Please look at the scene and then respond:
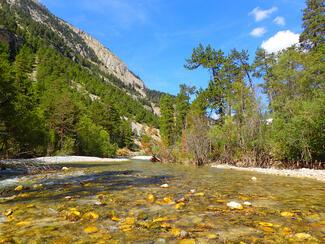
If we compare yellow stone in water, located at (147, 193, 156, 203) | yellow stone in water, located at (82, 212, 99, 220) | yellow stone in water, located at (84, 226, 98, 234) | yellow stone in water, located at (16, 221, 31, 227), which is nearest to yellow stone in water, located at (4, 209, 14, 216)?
yellow stone in water, located at (16, 221, 31, 227)

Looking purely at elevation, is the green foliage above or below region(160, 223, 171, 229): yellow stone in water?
above

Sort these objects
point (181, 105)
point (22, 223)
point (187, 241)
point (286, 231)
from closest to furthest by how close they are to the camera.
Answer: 1. point (187, 241)
2. point (286, 231)
3. point (22, 223)
4. point (181, 105)

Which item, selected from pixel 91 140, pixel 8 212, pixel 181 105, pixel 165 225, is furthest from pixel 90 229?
pixel 181 105

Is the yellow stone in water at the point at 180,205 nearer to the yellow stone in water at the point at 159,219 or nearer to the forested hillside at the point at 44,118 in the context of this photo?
the yellow stone in water at the point at 159,219

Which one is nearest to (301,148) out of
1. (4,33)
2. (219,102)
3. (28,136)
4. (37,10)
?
(219,102)

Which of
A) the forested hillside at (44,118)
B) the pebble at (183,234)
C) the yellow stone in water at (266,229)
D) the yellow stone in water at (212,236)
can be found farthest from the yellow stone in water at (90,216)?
the forested hillside at (44,118)

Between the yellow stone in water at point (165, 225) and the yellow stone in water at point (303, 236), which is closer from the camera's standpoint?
the yellow stone in water at point (303, 236)

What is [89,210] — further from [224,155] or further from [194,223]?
[224,155]

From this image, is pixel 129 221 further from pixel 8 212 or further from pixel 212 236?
pixel 8 212

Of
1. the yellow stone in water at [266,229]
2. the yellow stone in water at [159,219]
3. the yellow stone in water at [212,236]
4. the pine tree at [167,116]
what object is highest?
the pine tree at [167,116]

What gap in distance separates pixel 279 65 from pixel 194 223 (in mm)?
24685

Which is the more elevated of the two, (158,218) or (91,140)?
(91,140)

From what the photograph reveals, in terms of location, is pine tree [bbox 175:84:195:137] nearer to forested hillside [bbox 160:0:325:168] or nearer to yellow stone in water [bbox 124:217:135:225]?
forested hillside [bbox 160:0:325:168]

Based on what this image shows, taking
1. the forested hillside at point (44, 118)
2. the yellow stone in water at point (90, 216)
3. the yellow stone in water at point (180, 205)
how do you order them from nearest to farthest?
the yellow stone in water at point (90, 216)
the yellow stone in water at point (180, 205)
the forested hillside at point (44, 118)
